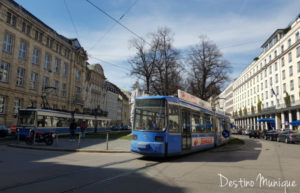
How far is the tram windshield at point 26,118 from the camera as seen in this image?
74.9 feet

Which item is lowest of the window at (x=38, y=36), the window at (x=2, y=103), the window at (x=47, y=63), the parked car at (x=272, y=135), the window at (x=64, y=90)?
the parked car at (x=272, y=135)

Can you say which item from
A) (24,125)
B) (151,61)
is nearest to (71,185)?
(24,125)

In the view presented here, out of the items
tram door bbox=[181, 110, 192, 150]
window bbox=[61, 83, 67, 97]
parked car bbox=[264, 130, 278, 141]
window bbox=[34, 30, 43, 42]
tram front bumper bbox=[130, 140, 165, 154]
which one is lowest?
parked car bbox=[264, 130, 278, 141]

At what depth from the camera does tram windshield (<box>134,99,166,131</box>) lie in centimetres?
1065

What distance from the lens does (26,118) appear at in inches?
906

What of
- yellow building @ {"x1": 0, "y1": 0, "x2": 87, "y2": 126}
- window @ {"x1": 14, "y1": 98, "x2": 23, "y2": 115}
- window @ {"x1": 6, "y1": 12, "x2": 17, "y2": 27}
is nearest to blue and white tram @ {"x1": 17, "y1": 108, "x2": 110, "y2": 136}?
yellow building @ {"x1": 0, "y1": 0, "x2": 87, "y2": 126}

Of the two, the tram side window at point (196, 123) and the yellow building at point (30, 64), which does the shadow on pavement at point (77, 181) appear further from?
the yellow building at point (30, 64)

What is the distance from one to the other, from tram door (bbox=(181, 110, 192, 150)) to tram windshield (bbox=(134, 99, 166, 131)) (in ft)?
5.04

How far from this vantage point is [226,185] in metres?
6.34

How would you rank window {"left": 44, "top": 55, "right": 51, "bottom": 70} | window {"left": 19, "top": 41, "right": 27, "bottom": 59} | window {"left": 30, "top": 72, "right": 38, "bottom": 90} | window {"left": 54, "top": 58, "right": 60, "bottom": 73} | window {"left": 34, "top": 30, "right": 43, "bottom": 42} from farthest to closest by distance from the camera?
window {"left": 54, "top": 58, "right": 60, "bottom": 73}
window {"left": 44, "top": 55, "right": 51, "bottom": 70}
window {"left": 34, "top": 30, "right": 43, "bottom": 42}
window {"left": 30, "top": 72, "right": 38, "bottom": 90}
window {"left": 19, "top": 41, "right": 27, "bottom": 59}

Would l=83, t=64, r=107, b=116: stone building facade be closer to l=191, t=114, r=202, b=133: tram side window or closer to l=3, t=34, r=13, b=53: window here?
l=3, t=34, r=13, b=53: window

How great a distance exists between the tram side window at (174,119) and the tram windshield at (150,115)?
35 centimetres

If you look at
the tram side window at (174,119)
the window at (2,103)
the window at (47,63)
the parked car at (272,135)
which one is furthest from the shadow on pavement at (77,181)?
the window at (47,63)

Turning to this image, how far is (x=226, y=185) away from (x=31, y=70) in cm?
3880
